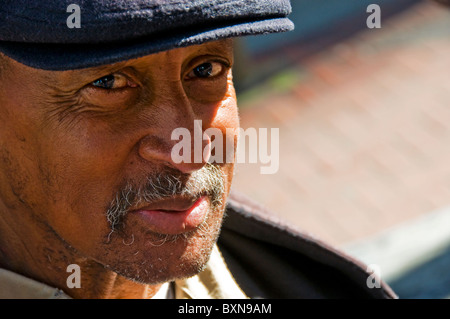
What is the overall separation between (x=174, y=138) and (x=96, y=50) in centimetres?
29

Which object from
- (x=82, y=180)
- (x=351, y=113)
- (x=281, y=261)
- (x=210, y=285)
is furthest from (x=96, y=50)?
(x=351, y=113)

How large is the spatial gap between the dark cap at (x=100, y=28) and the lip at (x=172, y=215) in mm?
402

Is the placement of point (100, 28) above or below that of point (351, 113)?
below

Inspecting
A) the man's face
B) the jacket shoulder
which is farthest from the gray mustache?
the jacket shoulder

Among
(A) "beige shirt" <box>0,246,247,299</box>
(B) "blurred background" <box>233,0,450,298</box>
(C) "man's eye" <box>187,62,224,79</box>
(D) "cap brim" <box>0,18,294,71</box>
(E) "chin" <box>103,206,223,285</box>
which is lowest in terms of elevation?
(E) "chin" <box>103,206,223,285</box>

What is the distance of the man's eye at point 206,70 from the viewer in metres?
1.88

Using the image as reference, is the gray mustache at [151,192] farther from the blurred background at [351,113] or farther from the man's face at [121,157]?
the blurred background at [351,113]

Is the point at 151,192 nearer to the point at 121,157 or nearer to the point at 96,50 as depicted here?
the point at 121,157

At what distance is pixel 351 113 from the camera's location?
614 cm

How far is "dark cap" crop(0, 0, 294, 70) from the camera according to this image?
1.60 m

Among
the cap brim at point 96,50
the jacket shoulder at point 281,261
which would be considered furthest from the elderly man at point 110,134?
the jacket shoulder at point 281,261

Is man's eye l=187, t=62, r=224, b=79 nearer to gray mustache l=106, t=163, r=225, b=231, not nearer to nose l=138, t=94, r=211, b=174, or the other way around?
nose l=138, t=94, r=211, b=174

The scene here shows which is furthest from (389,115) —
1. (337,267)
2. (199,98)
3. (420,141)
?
(199,98)

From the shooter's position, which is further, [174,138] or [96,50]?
[174,138]
